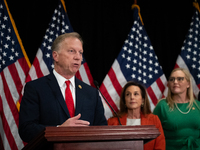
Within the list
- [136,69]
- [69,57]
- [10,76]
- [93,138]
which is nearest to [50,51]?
[10,76]

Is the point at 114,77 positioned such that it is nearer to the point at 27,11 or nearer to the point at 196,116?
the point at 196,116

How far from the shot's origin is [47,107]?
1.70m

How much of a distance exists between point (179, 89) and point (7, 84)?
7.13ft

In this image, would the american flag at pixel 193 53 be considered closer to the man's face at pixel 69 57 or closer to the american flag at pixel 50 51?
the american flag at pixel 50 51

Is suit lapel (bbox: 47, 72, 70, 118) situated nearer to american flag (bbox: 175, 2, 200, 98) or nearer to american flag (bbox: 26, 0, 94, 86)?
american flag (bbox: 26, 0, 94, 86)

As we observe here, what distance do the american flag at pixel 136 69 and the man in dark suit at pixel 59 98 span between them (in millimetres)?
1698

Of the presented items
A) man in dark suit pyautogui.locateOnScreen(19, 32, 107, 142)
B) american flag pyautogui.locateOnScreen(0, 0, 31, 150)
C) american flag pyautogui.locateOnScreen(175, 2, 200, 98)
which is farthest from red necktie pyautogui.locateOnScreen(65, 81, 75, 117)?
american flag pyautogui.locateOnScreen(175, 2, 200, 98)

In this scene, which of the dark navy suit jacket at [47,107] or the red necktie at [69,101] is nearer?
the dark navy suit jacket at [47,107]

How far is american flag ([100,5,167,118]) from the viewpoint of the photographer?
3644 mm

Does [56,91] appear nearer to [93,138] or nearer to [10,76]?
[93,138]

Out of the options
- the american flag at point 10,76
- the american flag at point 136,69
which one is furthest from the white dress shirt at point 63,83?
the american flag at point 136,69

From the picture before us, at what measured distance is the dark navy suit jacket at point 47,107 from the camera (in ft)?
5.29

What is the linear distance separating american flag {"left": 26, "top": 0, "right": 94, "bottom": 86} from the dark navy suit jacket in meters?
1.57

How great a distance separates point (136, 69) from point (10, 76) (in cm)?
174
